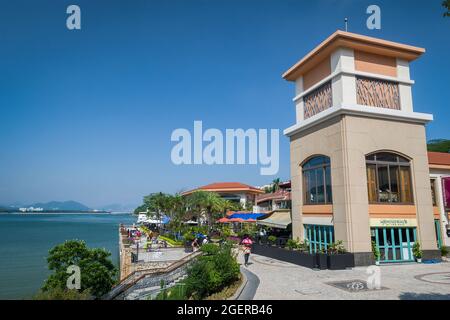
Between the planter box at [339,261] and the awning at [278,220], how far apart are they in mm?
8206

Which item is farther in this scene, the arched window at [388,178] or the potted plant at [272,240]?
the potted plant at [272,240]

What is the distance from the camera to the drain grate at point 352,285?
13.3 metres

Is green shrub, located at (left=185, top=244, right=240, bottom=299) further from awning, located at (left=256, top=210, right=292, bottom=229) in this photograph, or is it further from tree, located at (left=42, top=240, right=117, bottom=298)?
awning, located at (left=256, top=210, right=292, bottom=229)

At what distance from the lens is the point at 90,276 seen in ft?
67.1

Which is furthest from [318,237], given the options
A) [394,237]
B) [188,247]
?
[188,247]

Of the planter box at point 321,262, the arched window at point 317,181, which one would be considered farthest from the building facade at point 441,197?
the planter box at point 321,262

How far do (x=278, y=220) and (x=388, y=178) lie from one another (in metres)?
10.1

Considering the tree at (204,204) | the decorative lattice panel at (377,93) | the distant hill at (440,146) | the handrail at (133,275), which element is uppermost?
the distant hill at (440,146)

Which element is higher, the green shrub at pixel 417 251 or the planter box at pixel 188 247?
the green shrub at pixel 417 251

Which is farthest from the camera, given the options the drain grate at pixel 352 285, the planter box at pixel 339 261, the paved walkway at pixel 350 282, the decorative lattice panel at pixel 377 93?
the decorative lattice panel at pixel 377 93

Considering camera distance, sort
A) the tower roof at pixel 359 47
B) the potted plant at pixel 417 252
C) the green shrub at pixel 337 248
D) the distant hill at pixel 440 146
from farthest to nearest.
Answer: the distant hill at pixel 440 146
the tower roof at pixel 359 47
the potted plant at pixel 417 252
the green shrub at pixel 337 248

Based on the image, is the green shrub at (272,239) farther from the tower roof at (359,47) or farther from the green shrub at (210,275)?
the tower roof at (359,47)

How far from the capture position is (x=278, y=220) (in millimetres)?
28828
